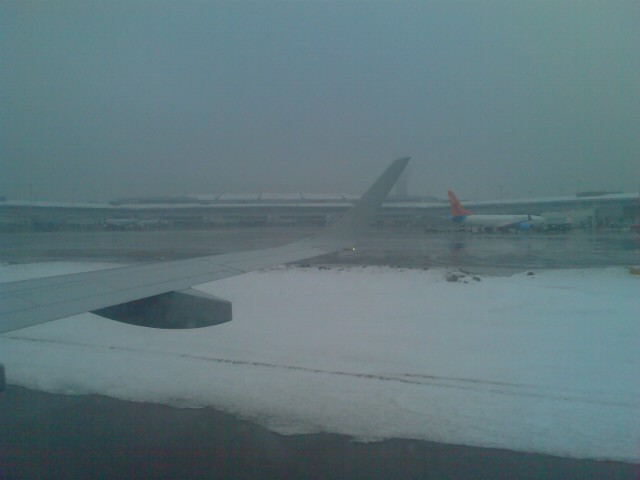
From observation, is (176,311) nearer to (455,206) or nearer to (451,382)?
(451,382)

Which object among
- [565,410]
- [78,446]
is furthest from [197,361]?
[565,410]

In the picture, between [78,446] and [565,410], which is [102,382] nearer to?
[78,446]

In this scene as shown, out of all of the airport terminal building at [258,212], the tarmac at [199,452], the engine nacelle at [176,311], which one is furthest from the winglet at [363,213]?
the airport terminal building at [258,212]

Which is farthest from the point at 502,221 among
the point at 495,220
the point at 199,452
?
the point at 199,452

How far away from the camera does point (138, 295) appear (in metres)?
3.50

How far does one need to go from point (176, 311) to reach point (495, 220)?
1543 inches

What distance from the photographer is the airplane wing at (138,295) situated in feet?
9.78

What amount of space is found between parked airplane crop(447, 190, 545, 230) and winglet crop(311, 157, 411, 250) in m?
35.8

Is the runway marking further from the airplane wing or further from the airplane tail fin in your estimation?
the airplane tail fin

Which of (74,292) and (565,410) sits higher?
(74,292)

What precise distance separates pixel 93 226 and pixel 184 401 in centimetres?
4122

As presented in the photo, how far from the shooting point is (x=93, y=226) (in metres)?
41.6

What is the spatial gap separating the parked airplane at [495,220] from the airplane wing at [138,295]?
120 feet

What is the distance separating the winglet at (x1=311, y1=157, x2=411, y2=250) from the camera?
5.53 m
